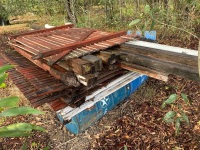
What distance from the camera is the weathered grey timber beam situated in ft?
7.28

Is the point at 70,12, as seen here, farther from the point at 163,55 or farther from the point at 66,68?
the point at 163,55

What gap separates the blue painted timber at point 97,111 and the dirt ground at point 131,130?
11cm

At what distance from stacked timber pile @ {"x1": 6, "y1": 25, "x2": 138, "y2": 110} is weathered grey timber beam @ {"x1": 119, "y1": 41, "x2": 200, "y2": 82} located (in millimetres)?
210

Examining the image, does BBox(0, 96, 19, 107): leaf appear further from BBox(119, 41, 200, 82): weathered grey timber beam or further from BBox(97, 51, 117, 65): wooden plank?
BBox(119, 41, 200, 82): weathered grey timber beam

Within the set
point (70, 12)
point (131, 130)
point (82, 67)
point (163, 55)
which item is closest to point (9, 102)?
point (82, 67)

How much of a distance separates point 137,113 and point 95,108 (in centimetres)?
83

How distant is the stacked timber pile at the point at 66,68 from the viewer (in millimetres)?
2416

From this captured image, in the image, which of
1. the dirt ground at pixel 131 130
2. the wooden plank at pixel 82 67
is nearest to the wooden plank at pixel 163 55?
the dirt ground at pixel 131 130

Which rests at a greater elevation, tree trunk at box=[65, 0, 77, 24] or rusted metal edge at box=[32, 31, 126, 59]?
tree trunk at box=[65, 0, 77, 24]

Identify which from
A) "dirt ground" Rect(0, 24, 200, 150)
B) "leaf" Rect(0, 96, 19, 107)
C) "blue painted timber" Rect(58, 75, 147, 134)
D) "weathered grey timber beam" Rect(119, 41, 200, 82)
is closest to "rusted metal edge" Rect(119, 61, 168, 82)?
"weathered grey timber beam" Rect(119, 41, 200, 82)

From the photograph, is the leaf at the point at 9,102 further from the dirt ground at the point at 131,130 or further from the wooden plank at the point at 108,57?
the dirt ground at the point at 131,130

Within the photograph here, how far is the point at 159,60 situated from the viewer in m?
2.49

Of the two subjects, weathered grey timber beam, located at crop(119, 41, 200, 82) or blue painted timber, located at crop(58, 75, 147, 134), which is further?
blue painted timber, located at crop(58, 75, 147, 134)

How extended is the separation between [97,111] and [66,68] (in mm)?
1284
